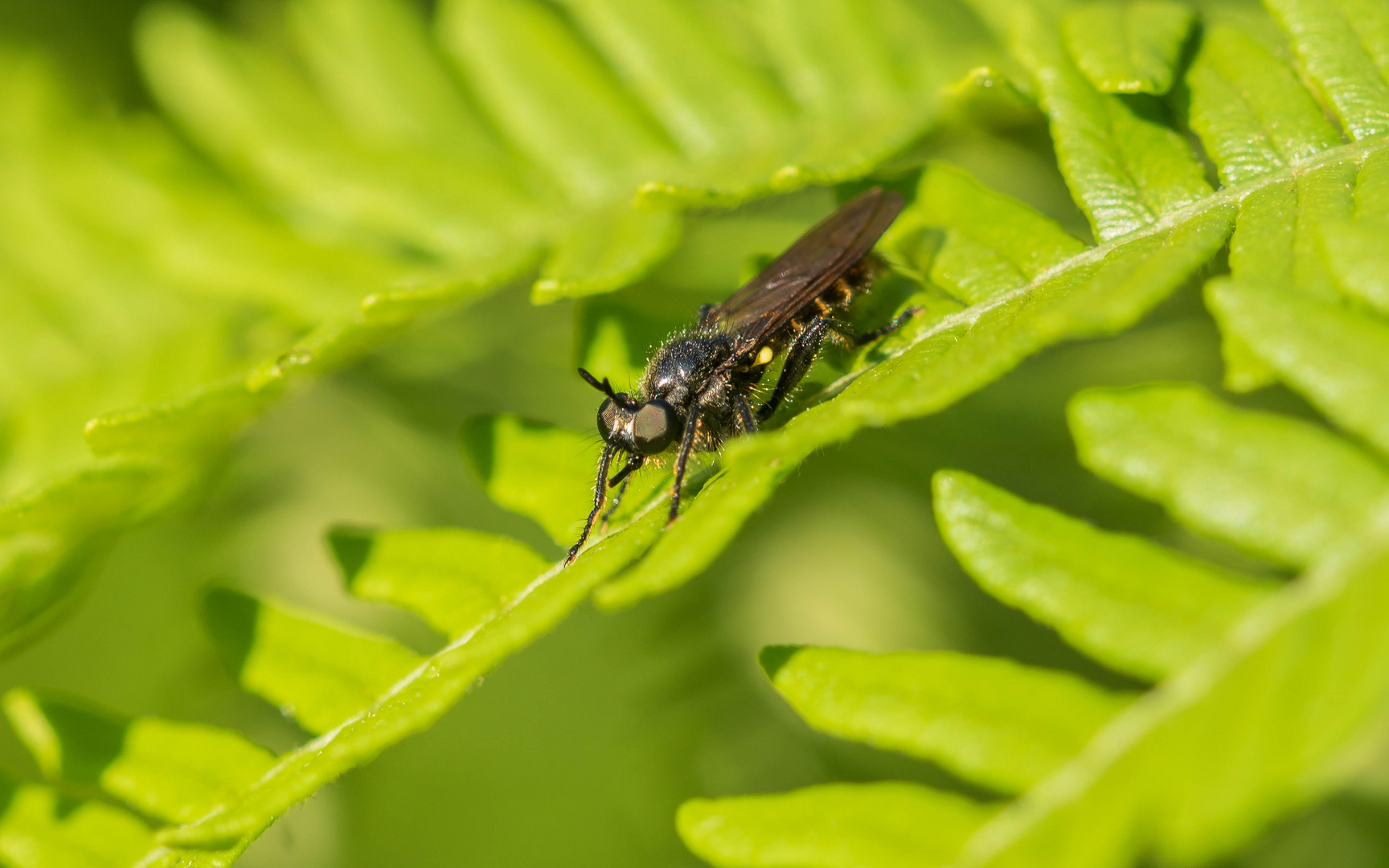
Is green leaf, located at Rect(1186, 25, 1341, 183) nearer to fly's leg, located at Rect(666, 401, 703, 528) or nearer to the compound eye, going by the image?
fly's leg, located at Rect(666, 401, 703, 528)

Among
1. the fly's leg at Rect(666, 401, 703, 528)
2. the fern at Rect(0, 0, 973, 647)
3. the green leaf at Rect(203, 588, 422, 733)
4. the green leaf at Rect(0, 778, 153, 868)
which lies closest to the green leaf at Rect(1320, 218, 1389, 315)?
the fern at Rect(0, 0, 973, 647)

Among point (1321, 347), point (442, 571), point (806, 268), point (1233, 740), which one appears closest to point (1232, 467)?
point (1321, 347)

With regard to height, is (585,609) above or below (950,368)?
below

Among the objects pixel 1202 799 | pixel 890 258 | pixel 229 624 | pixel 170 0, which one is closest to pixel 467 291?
pixel 229 624

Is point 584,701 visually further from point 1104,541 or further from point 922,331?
point 1104,541

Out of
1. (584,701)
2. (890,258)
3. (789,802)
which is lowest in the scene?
(584,701)

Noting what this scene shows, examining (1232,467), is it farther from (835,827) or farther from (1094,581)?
(835,827)
